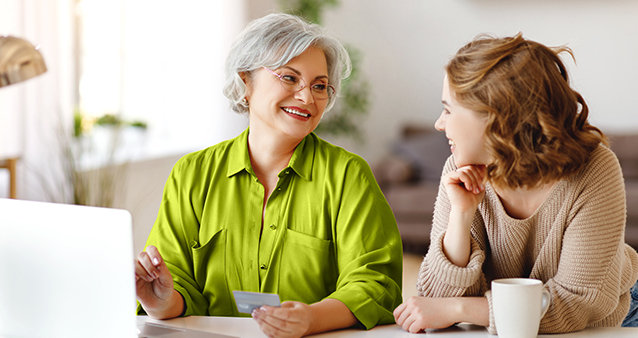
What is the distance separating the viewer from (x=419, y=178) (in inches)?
192

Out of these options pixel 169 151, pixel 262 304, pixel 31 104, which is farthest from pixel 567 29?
pixel 262 304

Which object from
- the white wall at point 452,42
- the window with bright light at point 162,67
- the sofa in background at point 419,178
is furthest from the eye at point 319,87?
the white wall at point 452,42

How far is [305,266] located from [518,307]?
0.58 metres

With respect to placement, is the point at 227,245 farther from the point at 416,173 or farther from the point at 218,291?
the point at 416,173

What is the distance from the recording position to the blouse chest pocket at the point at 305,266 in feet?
4.88

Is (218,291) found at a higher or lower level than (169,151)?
higher

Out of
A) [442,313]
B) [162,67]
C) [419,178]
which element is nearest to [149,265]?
[442,313]

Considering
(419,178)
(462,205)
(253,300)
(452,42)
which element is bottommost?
(419,178)

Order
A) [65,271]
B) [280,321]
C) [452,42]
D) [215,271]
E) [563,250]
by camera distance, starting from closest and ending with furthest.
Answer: [65,271] < [280,321] < [563,250] < [215,271] < [452,42]

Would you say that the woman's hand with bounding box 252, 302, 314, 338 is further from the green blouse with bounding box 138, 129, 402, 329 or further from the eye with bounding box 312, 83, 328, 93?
the eye with bounding box 312, 83, 328, 93

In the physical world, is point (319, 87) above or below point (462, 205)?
above

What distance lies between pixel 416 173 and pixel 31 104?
290 cm

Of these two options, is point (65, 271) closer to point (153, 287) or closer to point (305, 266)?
point (153, 287)

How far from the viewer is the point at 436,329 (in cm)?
119
